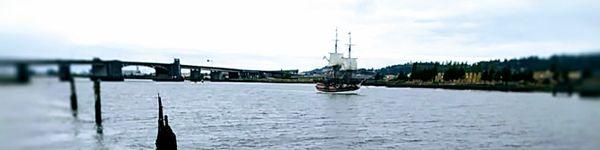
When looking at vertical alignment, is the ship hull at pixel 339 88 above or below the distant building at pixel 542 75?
below

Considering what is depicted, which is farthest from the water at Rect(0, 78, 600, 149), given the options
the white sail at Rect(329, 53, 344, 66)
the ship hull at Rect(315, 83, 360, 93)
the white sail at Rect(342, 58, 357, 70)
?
the white sail at Rect(342, 58, 357, 70)

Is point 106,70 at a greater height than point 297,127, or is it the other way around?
point 106,70

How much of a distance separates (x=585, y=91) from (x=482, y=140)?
3108cm

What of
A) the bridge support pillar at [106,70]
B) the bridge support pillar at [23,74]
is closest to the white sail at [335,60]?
the bridge support pillar at [106,70]

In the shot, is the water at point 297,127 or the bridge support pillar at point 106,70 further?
the bridge support pillar at point 106,70

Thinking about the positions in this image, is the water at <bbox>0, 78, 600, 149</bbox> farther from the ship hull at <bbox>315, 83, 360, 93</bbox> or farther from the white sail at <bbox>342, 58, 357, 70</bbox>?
the white sail at <bbox>342, 58, 357, 70</bbox>

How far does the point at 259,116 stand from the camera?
181 feet

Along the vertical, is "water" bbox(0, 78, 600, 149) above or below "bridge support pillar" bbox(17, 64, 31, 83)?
below

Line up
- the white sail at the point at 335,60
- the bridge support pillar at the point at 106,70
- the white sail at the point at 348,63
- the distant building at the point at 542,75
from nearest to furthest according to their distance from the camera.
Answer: the distant building at the point at 542,75 → the bridge support pillar at the point at 106,70 → the white sail at the point at 335,60 → the white sail at the point at 348,63

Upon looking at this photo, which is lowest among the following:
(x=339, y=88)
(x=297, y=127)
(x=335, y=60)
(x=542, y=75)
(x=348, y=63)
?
(x=297, y=127)

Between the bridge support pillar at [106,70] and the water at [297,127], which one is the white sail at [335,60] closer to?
the water at [297,127]

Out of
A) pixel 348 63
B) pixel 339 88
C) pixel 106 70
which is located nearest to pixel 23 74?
pixel 106 70

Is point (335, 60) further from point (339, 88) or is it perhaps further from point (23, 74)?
point (23, 74)

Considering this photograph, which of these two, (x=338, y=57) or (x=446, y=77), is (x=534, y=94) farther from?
(x=338, y=57)
